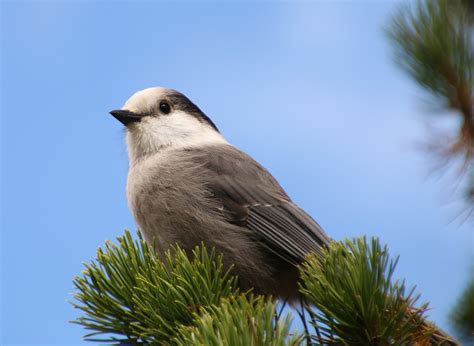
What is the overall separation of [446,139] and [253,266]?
3.61ft

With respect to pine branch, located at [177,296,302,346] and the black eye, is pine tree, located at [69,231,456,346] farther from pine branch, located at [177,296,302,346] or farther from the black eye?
the black eye

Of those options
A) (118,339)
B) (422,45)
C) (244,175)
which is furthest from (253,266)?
(422,45)

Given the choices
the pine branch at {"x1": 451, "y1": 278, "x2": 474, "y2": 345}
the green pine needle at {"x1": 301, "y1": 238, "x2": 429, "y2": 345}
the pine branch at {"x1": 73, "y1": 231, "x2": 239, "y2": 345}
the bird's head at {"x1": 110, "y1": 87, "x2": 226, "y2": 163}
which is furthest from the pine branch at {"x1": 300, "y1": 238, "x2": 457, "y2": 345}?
the bird's head at {"x1": 110, "y1": 87, "x2": 226, "y2": 163}

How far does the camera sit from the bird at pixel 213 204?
10.8 ft

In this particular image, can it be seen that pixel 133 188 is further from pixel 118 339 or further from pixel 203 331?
pixel 203 331

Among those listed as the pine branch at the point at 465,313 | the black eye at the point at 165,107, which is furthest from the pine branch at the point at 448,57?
the black eye at the point at 165,107

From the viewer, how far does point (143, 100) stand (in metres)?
4.07

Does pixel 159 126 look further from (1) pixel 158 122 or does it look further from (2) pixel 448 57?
(2) pixel 448 57

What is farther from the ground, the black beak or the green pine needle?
the black beak

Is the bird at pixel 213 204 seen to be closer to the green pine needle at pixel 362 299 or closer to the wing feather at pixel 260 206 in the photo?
the wing feather at pixel 260 206

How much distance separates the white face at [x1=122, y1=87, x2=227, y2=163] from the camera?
3977 mm

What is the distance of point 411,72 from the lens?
3041mm

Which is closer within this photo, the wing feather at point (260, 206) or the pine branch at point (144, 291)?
the pine branch at point (144, 291)

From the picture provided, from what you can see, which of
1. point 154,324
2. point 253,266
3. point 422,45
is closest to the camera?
point 154,324
